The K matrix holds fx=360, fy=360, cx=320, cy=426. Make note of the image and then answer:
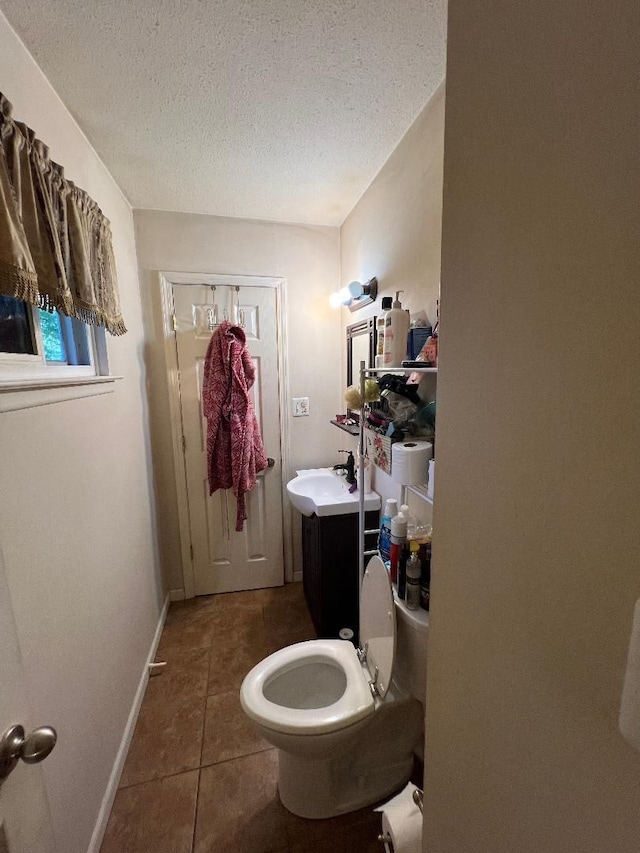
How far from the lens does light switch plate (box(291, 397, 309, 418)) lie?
2.40 meters

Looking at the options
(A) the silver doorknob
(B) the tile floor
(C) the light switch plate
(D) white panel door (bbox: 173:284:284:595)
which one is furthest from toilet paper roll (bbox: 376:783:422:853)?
(C) the light switch plate

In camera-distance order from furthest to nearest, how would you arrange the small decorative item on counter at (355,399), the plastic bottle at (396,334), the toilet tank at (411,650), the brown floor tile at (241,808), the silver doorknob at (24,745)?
the small decorative item on counter at (355,399) → the plastic bottle at (396,334) → the brown floor tile at (241,808) → the toilet tank at (411,650) → the silver doorknob at (24,745)

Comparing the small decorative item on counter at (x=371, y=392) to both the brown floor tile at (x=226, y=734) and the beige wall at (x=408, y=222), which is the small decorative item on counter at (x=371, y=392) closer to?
the beige wall at (x=408, y=222)

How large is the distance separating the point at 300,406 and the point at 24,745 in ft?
6.52

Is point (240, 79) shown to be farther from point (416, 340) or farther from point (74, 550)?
point (74, 550)

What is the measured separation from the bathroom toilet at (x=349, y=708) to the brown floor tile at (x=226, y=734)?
10.2 inches

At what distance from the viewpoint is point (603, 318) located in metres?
0.31

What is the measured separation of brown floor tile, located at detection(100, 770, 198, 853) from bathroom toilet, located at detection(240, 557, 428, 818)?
349 mm

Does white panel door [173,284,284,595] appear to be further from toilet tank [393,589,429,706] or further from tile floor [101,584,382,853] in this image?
toilet tank [393,589,429,706]

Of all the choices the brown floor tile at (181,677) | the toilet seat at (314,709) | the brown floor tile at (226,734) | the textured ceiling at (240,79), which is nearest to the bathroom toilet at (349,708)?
the toilet seat at (314,709)

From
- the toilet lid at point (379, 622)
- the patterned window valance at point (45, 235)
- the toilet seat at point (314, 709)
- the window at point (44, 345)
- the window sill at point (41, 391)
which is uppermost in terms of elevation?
the patterned window valance at point (45, 235)

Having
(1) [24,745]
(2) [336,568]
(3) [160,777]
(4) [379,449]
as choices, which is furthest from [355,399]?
(3) [160,777]

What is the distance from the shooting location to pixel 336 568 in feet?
6.33

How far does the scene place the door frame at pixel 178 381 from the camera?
2.15m
